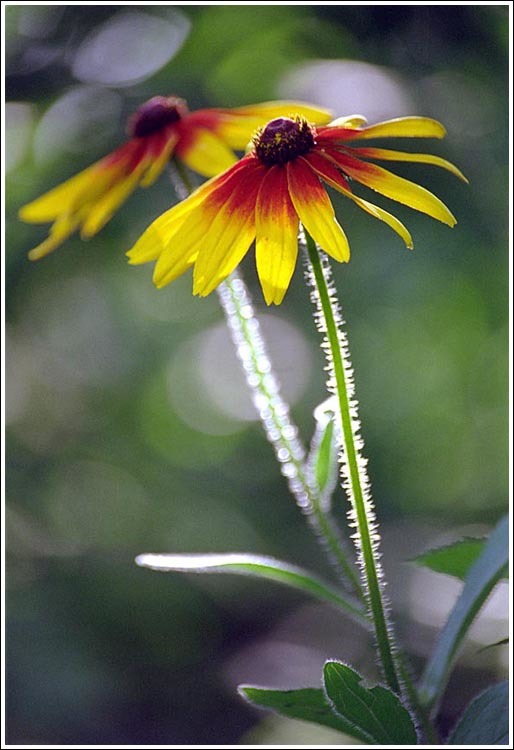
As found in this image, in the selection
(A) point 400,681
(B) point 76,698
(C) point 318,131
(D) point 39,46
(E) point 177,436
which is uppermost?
(D) point 39,46

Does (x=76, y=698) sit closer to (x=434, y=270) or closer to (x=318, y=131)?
(x=434, y=270)

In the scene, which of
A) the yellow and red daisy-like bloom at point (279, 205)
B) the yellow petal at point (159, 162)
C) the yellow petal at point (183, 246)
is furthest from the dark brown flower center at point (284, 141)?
the yellow petal at point (159, 162)

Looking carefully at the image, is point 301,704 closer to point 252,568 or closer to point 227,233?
point 252,568

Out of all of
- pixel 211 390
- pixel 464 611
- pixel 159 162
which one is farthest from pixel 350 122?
pixel 211 390

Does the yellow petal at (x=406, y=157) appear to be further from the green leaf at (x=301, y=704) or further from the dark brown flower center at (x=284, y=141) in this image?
the green leaf at (x=301, y=704)

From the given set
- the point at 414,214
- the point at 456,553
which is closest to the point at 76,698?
the point at 456,553
